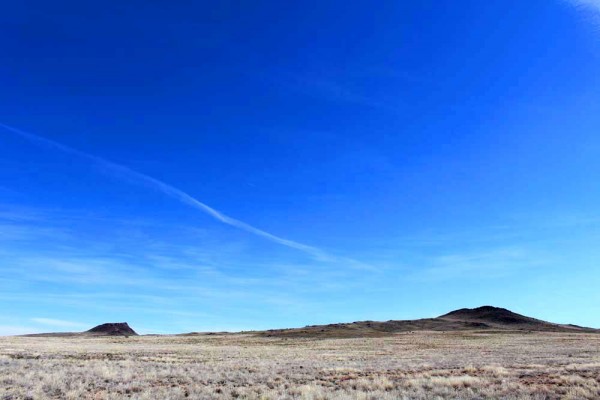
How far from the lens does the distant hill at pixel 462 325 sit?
11938 centimetres

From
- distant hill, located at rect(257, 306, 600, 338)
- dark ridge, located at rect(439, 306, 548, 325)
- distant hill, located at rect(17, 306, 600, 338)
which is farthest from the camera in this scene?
dark ridge, located at rect(439, 306, 548, 325)

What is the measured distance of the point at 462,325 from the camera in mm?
132000

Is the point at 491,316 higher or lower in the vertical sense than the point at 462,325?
higher

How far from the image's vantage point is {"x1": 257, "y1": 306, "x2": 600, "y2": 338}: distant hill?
119 m

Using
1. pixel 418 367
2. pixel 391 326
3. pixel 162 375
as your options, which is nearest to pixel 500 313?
pixel 391 326

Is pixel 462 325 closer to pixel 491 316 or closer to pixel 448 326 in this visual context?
pixel 448 326

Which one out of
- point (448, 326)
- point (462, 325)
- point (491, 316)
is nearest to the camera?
point (448, 326)

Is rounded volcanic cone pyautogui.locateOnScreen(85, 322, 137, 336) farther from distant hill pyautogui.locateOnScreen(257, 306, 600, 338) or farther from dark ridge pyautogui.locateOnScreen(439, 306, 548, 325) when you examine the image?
dark ridge pyautogui.locateOnScreen(439, 306, 548, 325)

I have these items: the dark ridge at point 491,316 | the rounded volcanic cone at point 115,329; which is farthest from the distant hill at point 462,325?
the rounded volcanic cone at point 115,329

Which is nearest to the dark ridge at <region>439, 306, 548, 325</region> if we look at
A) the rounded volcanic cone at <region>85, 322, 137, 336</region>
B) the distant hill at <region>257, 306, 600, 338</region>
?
the distant hill at <region>257, 306, 600, 338</region>

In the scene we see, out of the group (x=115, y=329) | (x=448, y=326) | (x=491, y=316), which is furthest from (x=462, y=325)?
(x=115, y=329)

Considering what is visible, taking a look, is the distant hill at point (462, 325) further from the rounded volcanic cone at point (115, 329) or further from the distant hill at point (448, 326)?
the rounded volcanic cone at point (115, 329)

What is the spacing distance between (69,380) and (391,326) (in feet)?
382

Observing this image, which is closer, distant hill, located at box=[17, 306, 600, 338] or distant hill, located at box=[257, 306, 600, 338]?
distant hill, located at box=[17, 306, 600, 338]
